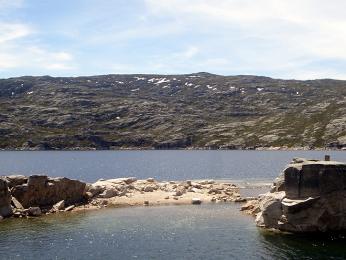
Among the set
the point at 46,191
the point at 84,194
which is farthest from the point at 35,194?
the point at 84,194

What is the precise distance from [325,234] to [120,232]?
23.0m

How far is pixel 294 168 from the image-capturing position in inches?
2087

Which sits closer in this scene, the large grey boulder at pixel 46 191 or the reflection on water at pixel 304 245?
the reflection on water at pixel 304 245

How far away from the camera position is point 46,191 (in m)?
71.6

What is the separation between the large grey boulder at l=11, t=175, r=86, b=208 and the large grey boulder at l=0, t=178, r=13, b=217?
436 cm

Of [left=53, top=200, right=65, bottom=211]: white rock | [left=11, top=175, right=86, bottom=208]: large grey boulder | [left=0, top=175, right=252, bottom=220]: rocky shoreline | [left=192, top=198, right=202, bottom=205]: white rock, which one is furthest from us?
[left=192, top=198, right=202, bottom=205]: white rock

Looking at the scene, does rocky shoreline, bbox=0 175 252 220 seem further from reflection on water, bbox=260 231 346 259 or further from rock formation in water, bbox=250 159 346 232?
reflection on water, bbox=260 231 346 259

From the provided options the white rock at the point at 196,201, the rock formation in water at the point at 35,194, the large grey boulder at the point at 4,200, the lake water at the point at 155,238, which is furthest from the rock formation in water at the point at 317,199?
the large grey boulder at the point at 4,200

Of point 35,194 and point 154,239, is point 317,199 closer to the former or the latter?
point 154,239

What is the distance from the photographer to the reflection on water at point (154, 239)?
44750mm

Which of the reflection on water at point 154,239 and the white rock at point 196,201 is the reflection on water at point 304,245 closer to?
the reflection on water at point 154,239

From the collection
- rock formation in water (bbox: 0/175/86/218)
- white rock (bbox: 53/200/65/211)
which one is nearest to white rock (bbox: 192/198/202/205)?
rock formation in water (bbox: 0/175/86/218)

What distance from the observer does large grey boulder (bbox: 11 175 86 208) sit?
69.9 meters

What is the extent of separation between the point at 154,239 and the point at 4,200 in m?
25.9
